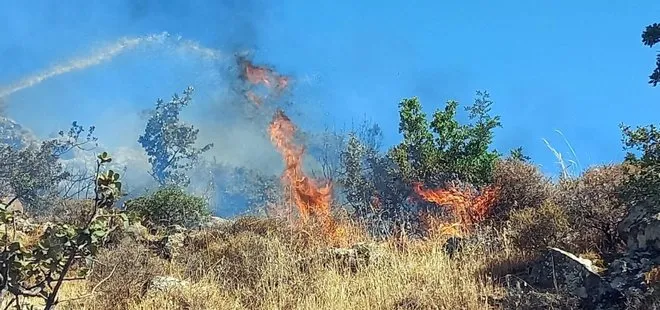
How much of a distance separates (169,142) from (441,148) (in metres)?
24.6

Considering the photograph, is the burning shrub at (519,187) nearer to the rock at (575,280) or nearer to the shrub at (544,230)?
the shrub at (544,230)

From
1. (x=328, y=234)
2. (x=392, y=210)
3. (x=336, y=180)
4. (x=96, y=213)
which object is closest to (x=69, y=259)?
(x=96, y=213)

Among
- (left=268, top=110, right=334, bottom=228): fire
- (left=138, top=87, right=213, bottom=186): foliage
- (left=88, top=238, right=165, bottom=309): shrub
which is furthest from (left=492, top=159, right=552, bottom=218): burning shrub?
(left=138, top=87, right=213, bottom=186): foliage

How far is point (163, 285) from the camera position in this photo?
8.47 meters

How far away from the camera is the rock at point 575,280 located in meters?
6.19

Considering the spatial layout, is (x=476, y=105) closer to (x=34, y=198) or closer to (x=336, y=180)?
(x=336, y=180)

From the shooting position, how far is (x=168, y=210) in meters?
14.4

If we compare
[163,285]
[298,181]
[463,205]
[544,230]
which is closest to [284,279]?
[163,285]

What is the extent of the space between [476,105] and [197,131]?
75.4 feet

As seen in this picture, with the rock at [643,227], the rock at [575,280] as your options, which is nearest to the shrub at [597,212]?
the rock at [643,227]

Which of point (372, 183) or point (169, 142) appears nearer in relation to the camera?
point (372, 183)

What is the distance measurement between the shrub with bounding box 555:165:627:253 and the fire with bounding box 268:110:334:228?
4.50 meters

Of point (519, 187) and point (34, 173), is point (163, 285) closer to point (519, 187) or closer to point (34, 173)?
point (519, 187)

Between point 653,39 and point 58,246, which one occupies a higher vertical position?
point 653,39
